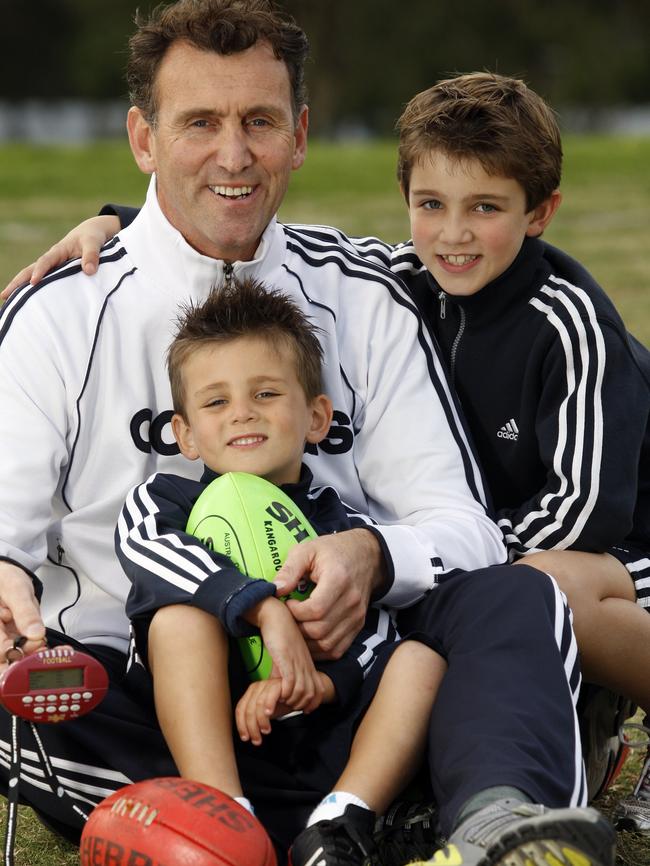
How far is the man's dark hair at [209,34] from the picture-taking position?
372 centimetres

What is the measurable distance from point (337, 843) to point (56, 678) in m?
0.67

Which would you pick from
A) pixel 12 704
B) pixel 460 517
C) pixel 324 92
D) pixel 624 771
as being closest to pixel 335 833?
pixel 12 704

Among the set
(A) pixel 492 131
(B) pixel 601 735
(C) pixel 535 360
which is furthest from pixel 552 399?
(B) pixel 601 735

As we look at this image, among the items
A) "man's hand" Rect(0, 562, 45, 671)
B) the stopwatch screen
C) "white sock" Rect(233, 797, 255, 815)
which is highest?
"man's hand" Rect(0, 562, 45, 671)

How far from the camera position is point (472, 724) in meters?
2.91

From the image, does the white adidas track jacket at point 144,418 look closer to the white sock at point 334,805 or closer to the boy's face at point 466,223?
the boy's face at point 466,223

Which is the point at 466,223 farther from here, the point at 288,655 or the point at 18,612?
the point at 18,612

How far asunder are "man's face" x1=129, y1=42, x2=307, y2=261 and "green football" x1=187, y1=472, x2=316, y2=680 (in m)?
0.78

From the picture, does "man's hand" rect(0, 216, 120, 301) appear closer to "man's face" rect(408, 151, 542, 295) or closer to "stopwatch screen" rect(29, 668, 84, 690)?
"man's face" rect(408, 151, 542, 295)

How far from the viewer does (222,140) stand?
3725 millimetres

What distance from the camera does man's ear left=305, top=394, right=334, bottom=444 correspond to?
3.63 m

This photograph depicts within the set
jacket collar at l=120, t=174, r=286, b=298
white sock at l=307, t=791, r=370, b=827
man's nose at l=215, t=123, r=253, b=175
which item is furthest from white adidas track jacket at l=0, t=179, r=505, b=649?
white sock at l=307, t=791, r=370, b=827

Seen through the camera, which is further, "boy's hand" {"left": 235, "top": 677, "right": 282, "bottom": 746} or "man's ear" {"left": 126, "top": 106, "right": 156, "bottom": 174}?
"man's ear" {"left": 126, "top": 106, "right": 156, "bottom": 174}

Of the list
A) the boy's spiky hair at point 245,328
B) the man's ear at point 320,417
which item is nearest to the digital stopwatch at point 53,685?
the boy's spiky hair at point 245,328
